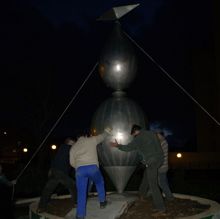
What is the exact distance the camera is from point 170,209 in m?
8.06

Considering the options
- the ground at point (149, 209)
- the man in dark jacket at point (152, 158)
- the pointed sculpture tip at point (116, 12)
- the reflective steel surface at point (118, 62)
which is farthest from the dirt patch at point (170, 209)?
the pointed sculpture tip at point (116, 12)

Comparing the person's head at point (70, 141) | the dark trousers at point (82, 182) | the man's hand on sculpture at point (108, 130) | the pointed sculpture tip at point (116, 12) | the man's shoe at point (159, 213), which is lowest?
the man's shoe at point (159, 213)

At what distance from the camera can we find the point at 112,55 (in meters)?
9.06

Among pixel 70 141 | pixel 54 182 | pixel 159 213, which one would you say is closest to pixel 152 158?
pixel 159 213

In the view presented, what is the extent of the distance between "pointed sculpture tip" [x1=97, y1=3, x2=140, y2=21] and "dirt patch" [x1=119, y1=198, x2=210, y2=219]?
4.10 m

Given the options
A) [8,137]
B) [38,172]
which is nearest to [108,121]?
[38,172]

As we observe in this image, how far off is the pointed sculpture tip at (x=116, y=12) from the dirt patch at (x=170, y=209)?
4.10 meters

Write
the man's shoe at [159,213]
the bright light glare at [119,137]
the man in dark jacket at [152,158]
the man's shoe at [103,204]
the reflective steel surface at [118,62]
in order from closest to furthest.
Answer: the man's shoe at [159,213], the man in dark jacket at [152,158], the man's shoe at [103,204], the bright light glare at [119,137], the reflective steel surface at [118,62]

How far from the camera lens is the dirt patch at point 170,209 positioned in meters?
7.62

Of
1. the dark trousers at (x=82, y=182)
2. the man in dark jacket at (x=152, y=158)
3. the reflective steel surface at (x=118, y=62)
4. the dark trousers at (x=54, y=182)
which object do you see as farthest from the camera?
the reflective steel surface at (x=118, y=62)

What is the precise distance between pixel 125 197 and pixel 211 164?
20764mm

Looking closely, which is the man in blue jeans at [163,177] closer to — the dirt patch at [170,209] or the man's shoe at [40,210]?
the dirt patch at [170,209]

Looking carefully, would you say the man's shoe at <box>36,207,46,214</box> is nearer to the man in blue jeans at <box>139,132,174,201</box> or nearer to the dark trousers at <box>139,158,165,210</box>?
the man in blue jeans at <box>139,132,174,201</box>

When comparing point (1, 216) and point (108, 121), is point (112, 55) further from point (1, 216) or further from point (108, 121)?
point (1, 216)
